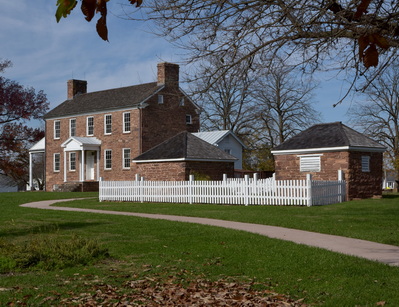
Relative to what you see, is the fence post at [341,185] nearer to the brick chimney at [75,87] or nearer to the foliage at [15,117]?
the foliage at [15,117]

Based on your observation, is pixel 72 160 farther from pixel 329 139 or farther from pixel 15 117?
pixel 15 117

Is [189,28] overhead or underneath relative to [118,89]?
underneath

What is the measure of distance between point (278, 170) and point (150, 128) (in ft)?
43.8

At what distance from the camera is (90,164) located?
144 ft

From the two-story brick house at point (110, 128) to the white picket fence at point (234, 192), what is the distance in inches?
434

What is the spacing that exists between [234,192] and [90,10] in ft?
69.5

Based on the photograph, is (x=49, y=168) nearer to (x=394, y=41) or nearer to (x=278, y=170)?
(x=278, y=170)

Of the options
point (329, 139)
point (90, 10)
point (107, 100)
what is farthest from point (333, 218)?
point (107, 100)

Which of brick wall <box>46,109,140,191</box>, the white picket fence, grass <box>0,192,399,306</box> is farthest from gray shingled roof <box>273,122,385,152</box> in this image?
brick wall <box>46,109,140,191</box>

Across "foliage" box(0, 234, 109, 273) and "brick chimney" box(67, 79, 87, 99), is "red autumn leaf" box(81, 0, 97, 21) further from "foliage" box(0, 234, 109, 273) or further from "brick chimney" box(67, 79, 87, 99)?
"brick chimney" box(67, 79, 87, 99)

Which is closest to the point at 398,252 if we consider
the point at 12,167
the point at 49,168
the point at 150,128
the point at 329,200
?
the point at 12,167

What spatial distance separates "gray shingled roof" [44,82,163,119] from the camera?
1593 inches

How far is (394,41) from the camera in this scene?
Answer: 24.4ft

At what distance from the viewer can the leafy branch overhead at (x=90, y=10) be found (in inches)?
126
